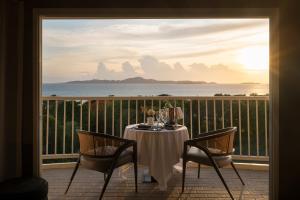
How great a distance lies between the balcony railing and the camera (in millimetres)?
4465

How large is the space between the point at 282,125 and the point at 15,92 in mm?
2684

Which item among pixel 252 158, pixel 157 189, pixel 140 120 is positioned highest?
pixel 140 120

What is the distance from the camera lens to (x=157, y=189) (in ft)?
11.3

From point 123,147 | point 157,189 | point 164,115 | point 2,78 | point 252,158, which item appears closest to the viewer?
point 2,78

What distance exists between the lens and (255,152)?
14.7ft

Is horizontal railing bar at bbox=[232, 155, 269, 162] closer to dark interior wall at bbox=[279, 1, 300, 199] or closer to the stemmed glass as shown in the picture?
the stemmed glass

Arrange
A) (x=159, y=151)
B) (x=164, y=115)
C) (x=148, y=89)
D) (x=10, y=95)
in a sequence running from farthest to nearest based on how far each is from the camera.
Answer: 1. (x=148, y=89)
2. (x=164, y=115)
3. (x=159, y=151)
4. (x=10, y=95)

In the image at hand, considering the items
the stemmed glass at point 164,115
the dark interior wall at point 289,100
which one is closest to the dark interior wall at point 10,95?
the stemmed glass at point 164,115

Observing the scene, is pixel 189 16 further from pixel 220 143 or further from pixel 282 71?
pixel 220 143

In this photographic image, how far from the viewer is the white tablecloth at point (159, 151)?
10.6ft

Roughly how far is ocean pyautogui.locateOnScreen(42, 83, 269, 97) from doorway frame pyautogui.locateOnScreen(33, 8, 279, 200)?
5.70 feet

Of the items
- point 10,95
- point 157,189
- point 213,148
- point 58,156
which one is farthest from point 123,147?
point 58,156

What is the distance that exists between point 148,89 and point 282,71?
2.87 m

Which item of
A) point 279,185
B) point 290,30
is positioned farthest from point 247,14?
point 279,185
